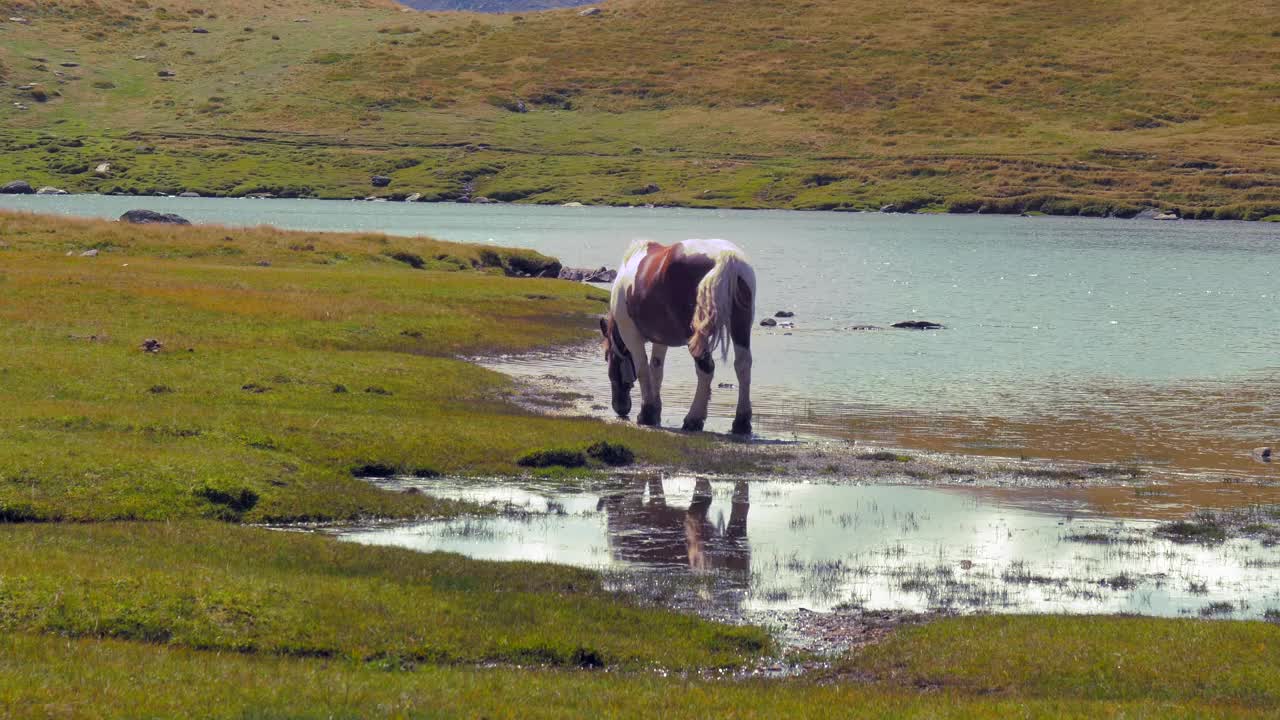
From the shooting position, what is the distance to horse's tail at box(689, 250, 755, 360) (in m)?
A: 31.8

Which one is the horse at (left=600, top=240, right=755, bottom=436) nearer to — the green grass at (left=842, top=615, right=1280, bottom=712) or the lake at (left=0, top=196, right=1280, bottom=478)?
the lake at (left=0, top=196, right=1280, bottom=478)

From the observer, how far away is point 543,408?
35.4 metres

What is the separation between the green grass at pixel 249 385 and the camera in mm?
22750

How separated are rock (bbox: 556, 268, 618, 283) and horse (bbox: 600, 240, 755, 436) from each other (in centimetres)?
4258

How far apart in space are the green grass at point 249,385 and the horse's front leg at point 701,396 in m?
1.84

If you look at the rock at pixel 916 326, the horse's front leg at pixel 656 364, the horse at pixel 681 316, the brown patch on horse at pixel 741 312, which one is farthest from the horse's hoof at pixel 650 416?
the rock at pixel 916 326

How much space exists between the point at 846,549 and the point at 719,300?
1054 cm

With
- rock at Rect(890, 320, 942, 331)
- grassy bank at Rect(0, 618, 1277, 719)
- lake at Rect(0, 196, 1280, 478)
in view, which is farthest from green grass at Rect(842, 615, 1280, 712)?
rock at Rect(890, 320, 942, 331)

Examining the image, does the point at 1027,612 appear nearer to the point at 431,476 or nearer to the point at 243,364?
the point at 431,476

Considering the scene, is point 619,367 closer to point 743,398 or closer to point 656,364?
point 656,364

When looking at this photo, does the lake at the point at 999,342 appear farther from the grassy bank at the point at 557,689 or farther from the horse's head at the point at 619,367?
the grassy bank at the point at 557,689

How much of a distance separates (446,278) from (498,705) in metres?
51.0

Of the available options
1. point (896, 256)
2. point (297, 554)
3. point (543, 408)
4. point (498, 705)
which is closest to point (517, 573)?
point (297, 554)

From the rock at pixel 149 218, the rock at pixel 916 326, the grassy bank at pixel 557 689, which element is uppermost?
the grassy bank at pixel 557 689
